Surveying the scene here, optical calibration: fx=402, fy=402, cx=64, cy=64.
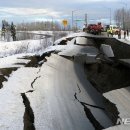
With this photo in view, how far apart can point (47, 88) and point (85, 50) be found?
7.24 m

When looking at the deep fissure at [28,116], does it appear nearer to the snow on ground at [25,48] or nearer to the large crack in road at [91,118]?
the large crack in road at [91,118]

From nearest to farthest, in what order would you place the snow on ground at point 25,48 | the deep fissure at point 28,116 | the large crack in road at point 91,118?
the deep fissure at point 28,116 → the large crack in road at point 91,118 → the snow on ground at point 25,48

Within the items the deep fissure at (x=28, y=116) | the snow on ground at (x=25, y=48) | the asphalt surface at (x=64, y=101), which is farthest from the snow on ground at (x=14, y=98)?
the snow on ground at (x=25, y=48)

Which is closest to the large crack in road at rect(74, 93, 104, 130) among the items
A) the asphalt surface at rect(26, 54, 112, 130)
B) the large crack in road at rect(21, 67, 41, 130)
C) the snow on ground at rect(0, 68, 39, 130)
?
the asphalt surface at rect(26, 54, 112, 130)

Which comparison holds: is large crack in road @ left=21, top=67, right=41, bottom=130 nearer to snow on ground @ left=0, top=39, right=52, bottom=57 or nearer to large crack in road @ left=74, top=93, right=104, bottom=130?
large crack in road @ left=74, top=93, right=104, bottom=130

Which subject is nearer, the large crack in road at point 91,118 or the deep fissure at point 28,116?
the deep fissure at point 28,116

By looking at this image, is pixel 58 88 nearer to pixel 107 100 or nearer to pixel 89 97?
pixel 89 97

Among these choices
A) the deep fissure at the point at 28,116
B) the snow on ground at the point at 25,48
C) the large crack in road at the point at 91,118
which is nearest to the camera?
the deep fissure at the point at 28,116

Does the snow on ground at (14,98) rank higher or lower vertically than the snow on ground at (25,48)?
higher

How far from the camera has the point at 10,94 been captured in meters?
7.69


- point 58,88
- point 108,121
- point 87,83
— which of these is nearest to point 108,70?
point 87,83

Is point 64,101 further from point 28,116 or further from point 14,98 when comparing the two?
point 28,116

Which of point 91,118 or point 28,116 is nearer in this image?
point 28,116

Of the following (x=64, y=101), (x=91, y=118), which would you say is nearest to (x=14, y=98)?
(x=64, y=101)
